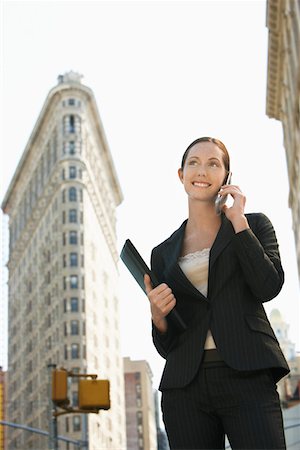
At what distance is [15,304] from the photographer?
120812mm

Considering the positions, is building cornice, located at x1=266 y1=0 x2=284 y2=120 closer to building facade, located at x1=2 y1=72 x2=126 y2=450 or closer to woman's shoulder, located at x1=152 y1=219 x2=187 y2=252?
building facade, located at x1=2 y1=72 x2=126 y2=450

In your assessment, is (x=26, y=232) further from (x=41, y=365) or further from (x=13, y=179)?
(x=41, y=365)

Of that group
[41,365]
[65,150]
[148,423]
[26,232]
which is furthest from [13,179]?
[148,423]

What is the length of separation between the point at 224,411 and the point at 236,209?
2.88 feet

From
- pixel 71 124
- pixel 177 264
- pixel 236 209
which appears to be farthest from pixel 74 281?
pixel 236 209

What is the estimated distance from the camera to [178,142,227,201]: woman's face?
12.7 ft

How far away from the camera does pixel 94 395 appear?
12.8 metres

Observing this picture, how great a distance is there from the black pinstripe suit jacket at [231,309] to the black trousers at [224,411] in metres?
0.06

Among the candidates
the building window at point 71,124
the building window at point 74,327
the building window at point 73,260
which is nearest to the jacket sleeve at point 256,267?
the building window at point 74,327

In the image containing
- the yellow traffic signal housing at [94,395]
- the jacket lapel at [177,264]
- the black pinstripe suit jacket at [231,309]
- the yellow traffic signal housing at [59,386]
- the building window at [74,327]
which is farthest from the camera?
the building window at [74,327]

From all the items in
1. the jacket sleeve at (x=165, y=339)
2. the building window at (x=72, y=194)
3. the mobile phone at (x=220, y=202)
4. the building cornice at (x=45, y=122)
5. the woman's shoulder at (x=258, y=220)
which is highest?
the building cornice at (x=45, y=122)

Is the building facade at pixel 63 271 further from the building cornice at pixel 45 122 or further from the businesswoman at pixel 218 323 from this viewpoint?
the businesswoman at pixel 218 323

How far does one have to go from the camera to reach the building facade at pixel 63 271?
95.4 meters

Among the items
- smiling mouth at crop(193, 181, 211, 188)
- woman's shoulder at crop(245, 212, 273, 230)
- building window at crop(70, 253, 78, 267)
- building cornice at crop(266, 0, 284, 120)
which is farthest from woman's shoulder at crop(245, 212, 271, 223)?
building window at crop(70, 253, 78, 267)
